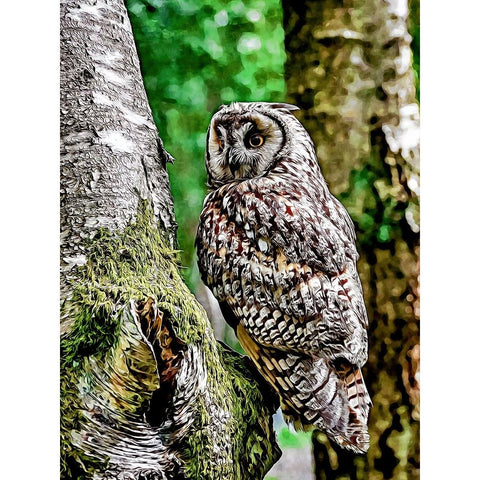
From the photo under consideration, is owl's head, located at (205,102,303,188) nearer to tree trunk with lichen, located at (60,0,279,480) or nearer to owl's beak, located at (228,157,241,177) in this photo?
owl's beak, located at (228,157,241,177)

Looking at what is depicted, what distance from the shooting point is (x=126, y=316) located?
1.43 metres

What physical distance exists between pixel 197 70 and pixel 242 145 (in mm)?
206

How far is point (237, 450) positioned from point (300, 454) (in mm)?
140

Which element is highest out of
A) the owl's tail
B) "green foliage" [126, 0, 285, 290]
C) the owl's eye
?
"green foliage" [126, 0, 285, 290]

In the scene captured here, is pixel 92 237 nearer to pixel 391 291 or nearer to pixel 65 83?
pixel 65 83

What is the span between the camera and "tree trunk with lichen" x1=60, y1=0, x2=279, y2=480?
143cm

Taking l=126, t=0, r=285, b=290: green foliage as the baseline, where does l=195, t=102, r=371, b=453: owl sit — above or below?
below

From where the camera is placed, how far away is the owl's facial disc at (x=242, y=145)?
1453mm

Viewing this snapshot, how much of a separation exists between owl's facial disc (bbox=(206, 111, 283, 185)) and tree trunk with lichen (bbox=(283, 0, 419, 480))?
9cm

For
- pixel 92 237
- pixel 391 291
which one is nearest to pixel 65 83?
pixel 92 237

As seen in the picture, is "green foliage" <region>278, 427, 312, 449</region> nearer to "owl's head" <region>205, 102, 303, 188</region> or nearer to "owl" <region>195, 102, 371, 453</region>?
"owl" <region>195, 102, 371, 453</region>

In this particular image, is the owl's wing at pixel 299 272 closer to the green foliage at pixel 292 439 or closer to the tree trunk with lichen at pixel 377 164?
the tree trunk with lichen at pixel 377 164

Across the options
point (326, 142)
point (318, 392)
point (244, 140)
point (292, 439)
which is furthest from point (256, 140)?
point (292, 439)

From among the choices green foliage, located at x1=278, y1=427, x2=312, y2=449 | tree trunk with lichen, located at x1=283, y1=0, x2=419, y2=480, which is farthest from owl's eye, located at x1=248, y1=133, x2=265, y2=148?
green foliage, located at x1=278, y1=427, x2=312, y2=449
